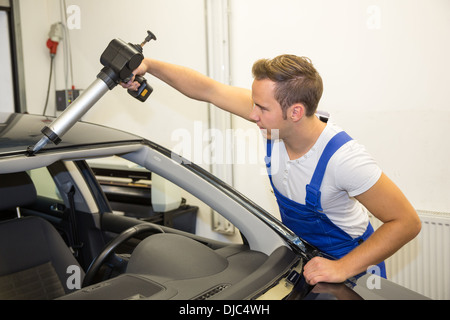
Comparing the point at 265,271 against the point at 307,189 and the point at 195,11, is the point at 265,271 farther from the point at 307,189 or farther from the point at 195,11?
the point at 195,11

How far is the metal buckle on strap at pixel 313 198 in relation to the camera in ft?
4.67

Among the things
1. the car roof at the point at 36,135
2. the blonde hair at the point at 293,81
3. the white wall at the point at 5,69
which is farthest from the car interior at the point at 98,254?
the white wall at the point at 5,69

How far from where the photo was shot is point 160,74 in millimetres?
1758

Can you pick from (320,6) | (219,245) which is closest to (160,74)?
(219,245)

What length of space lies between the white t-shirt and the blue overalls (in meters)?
0.02

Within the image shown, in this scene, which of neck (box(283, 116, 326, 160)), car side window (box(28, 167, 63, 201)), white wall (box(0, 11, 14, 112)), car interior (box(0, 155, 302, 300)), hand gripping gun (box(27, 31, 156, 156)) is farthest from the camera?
white wall (box(0, 11, 14, 112))

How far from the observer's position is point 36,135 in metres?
1.27

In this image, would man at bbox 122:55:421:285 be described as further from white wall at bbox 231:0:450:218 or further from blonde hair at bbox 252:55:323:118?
white wall at bbox 231:0:450:218

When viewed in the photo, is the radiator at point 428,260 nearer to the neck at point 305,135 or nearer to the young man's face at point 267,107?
the neck at point 305,135

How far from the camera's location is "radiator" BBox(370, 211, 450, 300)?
2.44 metres

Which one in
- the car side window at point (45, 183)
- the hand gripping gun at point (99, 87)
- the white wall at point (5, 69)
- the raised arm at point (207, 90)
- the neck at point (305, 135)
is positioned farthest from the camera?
the white wall at point (5, 69)

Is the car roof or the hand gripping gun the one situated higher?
the hand gripping gun

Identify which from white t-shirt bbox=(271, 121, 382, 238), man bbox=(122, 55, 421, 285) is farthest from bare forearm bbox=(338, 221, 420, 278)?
white t-shirt bbox=(271, 121, 382, 238)

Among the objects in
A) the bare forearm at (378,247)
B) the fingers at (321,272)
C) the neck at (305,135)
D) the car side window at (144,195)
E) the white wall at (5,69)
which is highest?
the white wall at (5,69)
